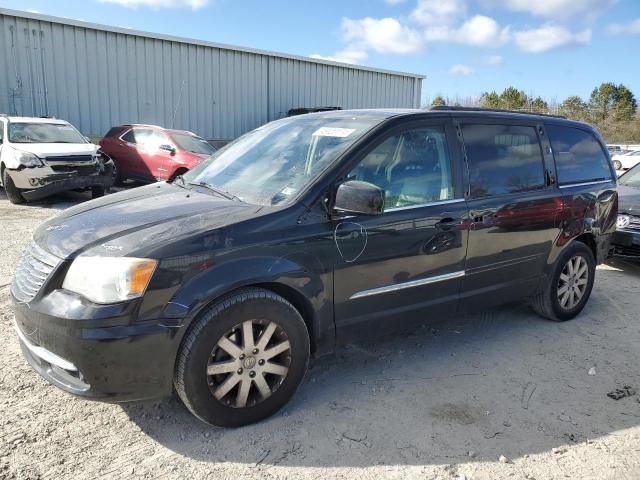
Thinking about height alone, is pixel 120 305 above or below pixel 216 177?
below

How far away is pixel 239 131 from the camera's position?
18.2 metres

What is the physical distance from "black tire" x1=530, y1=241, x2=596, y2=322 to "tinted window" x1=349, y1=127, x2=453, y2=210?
1581 millimetres

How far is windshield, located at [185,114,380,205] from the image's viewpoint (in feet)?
10.2

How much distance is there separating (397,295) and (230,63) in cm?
1600

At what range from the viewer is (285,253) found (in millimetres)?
2799

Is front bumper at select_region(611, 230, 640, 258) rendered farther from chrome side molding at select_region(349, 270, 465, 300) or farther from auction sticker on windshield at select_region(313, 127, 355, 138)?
auction sticker on windshield at select_region(313, 127, 355, 138)

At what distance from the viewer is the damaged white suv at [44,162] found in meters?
9.30

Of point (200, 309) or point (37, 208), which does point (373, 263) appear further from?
point (37, 208)

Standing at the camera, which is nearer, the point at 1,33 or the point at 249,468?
the point at 249,468

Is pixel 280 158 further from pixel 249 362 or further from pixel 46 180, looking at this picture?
pixel 46 180

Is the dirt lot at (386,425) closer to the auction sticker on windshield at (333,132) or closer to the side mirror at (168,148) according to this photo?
the auction sticker on windshield at (333,132)

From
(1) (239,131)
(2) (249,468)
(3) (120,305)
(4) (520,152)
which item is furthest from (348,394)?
(1) (239,131)

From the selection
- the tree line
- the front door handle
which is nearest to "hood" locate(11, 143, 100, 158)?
the front door handle

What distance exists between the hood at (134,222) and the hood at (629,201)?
17.7ft
